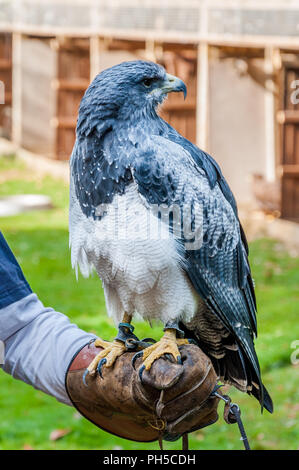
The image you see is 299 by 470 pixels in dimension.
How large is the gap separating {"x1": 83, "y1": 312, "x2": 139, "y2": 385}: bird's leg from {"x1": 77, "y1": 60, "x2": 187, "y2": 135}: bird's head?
26.3 inches

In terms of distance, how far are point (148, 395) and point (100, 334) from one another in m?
3.67

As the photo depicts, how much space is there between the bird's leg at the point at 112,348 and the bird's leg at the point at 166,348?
0.06 m

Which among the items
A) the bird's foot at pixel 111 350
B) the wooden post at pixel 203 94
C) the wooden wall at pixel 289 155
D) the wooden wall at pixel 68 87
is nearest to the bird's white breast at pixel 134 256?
the bird's foot at pixel 111 350

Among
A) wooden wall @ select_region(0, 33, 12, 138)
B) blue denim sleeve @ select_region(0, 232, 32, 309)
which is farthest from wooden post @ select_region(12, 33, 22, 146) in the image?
blue denim sleeve @ select_region(0, 232, 32, 309)

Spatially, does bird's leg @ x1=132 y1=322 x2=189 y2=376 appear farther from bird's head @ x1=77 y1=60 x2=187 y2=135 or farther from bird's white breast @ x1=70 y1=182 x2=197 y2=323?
bird's head @ x1=77 y1=60 x2=187 y2=135

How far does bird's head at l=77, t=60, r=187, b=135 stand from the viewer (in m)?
2.18

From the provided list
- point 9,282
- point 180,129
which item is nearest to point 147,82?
point 9,282

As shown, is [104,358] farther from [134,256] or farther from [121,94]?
[121,94]

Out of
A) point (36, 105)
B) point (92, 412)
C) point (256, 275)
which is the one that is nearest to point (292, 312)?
point (256, 275)

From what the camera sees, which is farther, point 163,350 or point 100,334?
point 100,334

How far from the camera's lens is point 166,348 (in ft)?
7.14

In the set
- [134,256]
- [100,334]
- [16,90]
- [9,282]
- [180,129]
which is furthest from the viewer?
[16,90]

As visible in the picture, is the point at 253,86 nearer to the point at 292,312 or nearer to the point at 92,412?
the point at 292,312

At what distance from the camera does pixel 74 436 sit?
14.6ft
